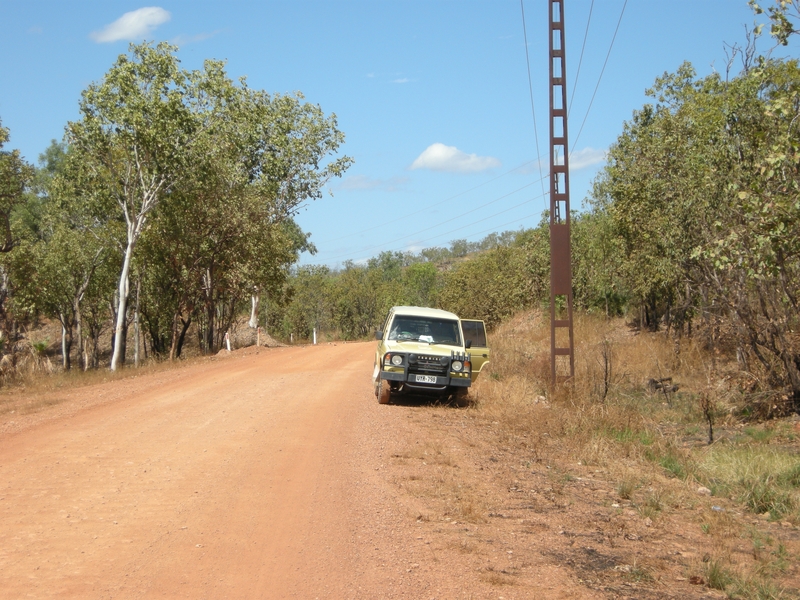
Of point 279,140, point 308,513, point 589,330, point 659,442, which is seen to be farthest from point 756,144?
point 279,140

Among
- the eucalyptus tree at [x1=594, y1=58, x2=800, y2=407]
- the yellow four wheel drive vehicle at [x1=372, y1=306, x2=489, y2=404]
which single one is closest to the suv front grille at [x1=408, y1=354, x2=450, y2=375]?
the yellow four wheel drive vehicle at [x1=372, y1=306, x2=489, y2=404]

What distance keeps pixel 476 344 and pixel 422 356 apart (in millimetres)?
5765

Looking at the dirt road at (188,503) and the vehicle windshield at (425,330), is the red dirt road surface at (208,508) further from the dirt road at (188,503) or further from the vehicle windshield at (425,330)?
the vehicle windshield at (425,330)

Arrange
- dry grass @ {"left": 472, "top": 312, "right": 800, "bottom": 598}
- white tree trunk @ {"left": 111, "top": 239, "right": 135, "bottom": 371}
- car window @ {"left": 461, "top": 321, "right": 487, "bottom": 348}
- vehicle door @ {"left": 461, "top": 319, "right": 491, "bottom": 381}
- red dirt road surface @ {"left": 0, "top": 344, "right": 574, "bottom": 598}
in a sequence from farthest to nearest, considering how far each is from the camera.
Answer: white tree trunk @ {"left": 111, "top": 239, "right": 135, "bottom": 371} → car window @ {"left": 461, "top": 321, "right": 487, "bottom": 348} → vehicle door @ {"left": 461, "top": 319, "right": 491, "bottom": 381} → dry grass @ {"left": 472, "top": 312, "right": 800, "bottom": 598} → red dirt road surface @ {"left": 0, "top": 344, "right": 574, "bottom": 598}

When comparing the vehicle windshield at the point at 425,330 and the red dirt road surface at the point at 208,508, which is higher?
the vehicle windshield at the point at 425,330

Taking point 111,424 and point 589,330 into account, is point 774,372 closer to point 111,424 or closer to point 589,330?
point 111,424

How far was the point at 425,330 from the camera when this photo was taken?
51.6 feet

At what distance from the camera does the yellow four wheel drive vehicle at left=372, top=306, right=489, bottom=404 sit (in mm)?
14398

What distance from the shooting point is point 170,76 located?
85.1 ft

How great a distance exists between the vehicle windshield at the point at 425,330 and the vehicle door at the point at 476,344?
6.62 feet

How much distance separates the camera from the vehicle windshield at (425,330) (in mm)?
15477

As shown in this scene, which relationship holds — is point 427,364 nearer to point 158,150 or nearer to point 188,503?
point 188,503

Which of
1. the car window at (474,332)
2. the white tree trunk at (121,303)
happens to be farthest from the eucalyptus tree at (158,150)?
the car window at (474,332)

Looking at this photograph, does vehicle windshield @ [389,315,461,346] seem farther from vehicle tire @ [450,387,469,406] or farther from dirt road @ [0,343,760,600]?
dirt road @ [0,343,760,600]
